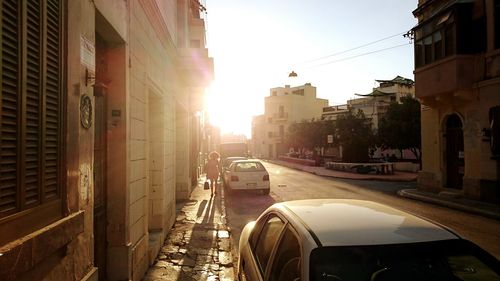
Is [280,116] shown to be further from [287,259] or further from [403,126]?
[287,259]

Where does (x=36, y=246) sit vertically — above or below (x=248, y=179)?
above

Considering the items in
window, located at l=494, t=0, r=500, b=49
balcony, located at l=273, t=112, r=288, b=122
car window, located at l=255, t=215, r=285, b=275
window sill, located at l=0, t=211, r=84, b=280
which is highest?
balcony, located at l=273, t=112, r=288, b=122

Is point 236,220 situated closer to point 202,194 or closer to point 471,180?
point 202,194

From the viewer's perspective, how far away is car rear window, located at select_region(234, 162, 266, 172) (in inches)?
647

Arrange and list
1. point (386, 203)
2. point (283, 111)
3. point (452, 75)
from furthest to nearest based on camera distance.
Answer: point (283, 111) → point (452, 75) → point (386, 203)

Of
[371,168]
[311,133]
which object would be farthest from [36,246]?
[311,133]

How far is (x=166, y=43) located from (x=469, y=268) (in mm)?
7562

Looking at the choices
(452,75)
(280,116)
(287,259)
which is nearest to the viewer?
(287,259)

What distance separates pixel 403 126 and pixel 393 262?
28.4 meters

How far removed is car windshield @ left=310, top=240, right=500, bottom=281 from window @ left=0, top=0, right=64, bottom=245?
1.84 m

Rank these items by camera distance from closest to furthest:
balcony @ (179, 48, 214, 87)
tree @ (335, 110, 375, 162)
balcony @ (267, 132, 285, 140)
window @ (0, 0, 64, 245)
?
window @ (0, 0, 64, 245) → balcony @ (179, 48, 214, 87) → tree @ (335, 110, 375, 162) → balcony @ (267, 132, 285, 140)

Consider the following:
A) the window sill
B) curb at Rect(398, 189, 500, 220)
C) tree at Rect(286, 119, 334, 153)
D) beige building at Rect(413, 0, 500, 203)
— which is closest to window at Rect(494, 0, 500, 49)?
beige building at Rect(413, 0, 500, 203)

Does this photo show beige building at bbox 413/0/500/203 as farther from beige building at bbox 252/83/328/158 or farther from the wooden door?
beige building at bbox 252/83/328/158

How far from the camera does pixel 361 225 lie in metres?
2.80
